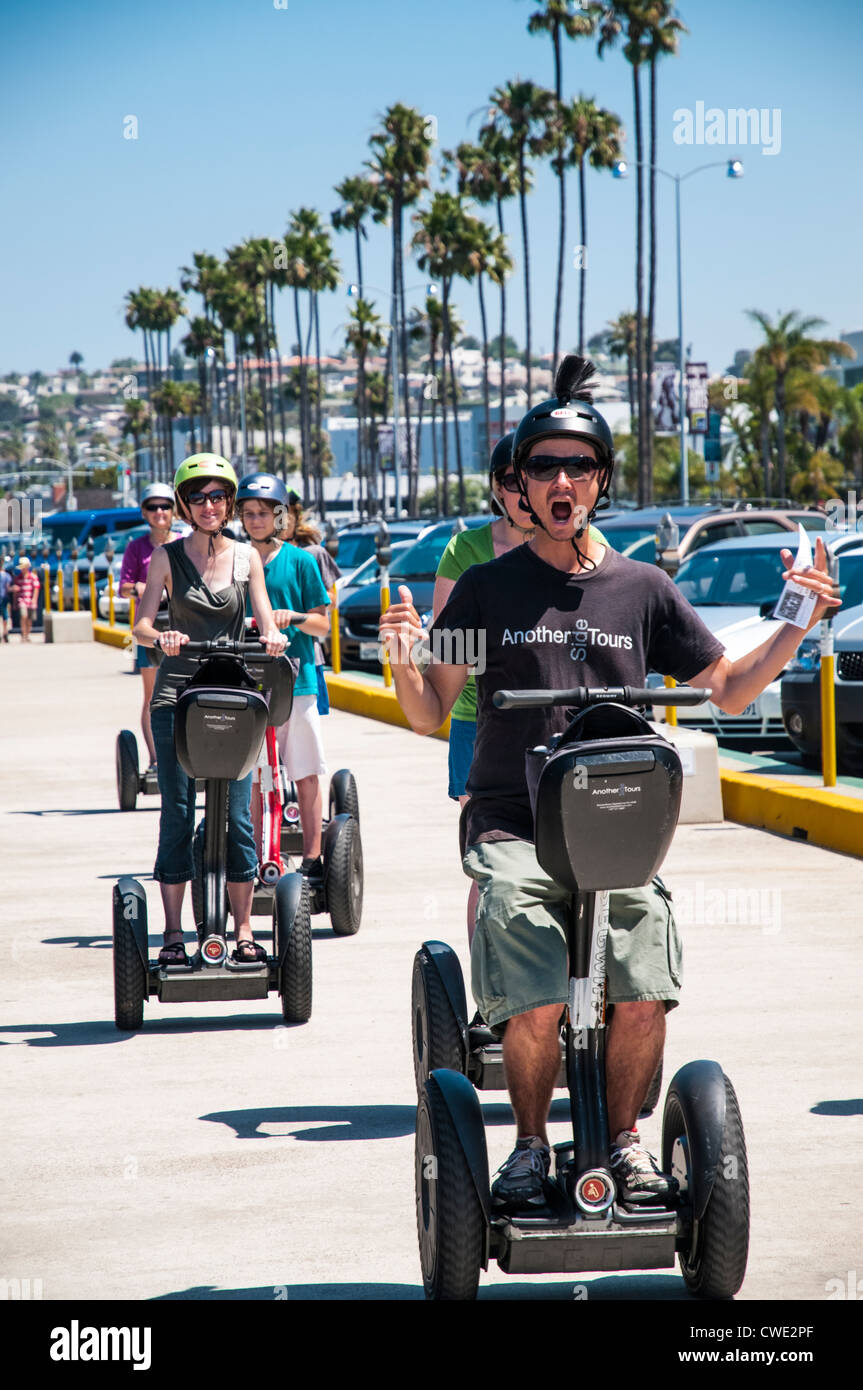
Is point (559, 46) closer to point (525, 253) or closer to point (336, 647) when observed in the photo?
point (525, 253)

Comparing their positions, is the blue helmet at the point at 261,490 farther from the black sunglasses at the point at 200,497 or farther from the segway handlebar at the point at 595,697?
the segway handlebar at the point at 595,697

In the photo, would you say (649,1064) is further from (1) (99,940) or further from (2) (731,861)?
(2) (731,861)

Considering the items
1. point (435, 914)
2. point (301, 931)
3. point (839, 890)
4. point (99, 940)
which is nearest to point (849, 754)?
point (839, 890)

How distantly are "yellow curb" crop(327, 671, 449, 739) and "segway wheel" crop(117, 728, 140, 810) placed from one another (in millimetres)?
4699

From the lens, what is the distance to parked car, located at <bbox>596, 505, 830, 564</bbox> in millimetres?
17969

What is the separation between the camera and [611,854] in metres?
3.68

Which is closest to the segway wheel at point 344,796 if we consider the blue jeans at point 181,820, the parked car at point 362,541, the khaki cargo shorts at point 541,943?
the blue jeans at point 181,820

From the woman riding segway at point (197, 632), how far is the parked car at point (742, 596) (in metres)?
6.66

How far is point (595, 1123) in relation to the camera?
3764mm

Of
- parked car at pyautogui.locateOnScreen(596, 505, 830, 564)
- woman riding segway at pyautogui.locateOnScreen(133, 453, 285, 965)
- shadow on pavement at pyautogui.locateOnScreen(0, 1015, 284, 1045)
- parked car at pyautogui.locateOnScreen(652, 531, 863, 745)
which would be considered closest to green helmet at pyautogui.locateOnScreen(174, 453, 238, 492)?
woman riding segway at pyautogui.locateOnScreen(133, 453, 285, 965)

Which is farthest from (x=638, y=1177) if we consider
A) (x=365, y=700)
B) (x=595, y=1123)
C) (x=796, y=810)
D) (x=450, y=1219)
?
(x=365, y=700)

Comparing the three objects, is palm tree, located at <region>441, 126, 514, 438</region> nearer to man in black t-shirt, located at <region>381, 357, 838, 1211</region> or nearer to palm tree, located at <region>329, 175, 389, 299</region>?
palm tree, located at <region>329, 175, 389, 299</region>

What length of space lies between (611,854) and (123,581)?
9859 millimetres

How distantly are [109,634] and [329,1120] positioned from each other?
28.6 metres
